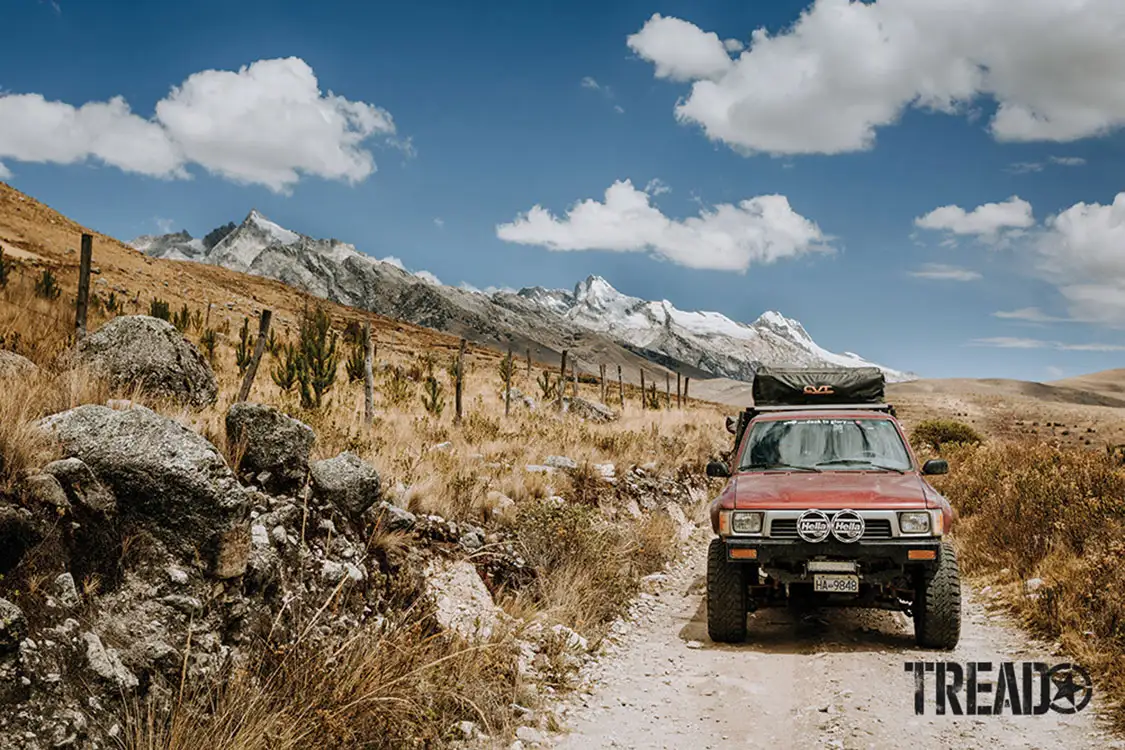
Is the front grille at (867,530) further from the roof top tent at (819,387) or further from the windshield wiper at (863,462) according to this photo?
the roof top tent at (819,387)

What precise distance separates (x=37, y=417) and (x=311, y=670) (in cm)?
213

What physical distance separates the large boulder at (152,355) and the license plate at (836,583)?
741 centimetres

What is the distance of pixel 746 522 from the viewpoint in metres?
6.12

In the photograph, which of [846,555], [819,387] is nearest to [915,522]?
[846,555]

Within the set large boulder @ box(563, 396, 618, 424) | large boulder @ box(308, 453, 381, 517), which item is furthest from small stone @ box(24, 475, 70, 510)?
large boulder @ box(563, 396, 618, 424)

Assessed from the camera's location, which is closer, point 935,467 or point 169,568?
point 169,568

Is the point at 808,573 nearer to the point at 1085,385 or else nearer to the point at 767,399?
the point at 767,399

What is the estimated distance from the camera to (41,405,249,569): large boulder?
3738 millimetres

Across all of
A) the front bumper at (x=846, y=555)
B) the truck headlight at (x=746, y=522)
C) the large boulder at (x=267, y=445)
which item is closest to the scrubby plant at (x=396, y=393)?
the large boulder at (x=267, y=445)

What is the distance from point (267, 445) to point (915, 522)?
5044 mm

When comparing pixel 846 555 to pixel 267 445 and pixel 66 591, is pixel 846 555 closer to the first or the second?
pixel 267 445

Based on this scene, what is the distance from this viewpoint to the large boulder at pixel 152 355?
9.27 metres

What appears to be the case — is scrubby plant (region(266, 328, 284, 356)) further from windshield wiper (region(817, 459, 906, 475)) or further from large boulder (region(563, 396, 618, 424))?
windshield wiper (region(817, 459, 906, 475))

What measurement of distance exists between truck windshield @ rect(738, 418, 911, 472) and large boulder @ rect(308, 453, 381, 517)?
360cm
